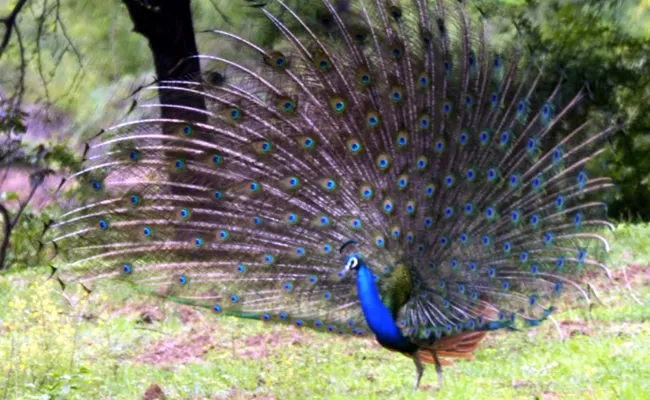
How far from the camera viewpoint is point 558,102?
24.1 feet

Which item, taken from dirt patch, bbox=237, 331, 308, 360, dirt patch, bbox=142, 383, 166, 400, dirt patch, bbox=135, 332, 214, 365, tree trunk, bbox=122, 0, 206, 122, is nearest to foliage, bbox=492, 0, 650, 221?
tree trunk, bbox=122, 0, 206, 122

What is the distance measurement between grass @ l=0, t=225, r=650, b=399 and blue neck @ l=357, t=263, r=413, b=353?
0.43 m

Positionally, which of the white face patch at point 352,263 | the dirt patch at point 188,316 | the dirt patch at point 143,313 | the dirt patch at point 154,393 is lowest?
the dirt patch at point 154,393

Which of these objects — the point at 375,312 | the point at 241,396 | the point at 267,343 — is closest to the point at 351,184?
the point at 375,312

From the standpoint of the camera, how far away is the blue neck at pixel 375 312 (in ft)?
22.1

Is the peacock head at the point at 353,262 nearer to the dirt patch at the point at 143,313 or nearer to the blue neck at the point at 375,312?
the blue neck at the point at 375,312

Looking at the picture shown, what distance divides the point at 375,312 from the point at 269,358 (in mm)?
2197

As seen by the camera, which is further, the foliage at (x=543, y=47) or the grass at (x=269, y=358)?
the foliage at (x=543, y=47)

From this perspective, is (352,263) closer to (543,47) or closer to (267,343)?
(267,343)

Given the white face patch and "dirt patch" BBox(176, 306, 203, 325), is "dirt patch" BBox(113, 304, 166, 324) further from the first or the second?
the white face patch

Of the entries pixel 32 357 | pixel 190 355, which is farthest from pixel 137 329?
pixel 32 357

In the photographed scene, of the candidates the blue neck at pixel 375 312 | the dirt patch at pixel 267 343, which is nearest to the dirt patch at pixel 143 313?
the dirt patch at pixel 267 343

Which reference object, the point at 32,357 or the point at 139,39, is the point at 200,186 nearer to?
the point at 32,357

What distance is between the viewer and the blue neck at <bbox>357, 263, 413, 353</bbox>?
6.75 m
